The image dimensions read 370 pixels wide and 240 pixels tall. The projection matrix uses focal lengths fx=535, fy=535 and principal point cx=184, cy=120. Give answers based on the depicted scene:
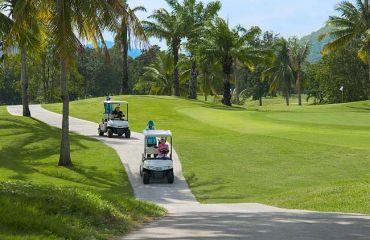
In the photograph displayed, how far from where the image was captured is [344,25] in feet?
175

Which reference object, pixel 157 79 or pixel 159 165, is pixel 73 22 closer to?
pixel 159 165

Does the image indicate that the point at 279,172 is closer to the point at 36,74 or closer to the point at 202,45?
the point at 202,45

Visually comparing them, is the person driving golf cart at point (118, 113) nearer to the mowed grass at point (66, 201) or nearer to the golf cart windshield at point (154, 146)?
the mowed grass at point (66, 201)

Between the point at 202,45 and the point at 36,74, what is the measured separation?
32724 mm

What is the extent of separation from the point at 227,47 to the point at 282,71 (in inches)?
1106

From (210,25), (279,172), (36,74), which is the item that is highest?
(210,25)

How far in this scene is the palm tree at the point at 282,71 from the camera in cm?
8081

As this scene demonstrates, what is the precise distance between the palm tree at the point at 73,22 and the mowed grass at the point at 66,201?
410 cm

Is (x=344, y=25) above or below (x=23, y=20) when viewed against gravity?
above

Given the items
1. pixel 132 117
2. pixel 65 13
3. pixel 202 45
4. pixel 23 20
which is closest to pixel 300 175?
pixel 65 13

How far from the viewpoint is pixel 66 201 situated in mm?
8875

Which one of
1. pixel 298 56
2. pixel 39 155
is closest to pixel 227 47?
pixel 298 56

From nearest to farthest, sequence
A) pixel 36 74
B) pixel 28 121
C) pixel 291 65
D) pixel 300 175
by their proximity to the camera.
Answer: pixel 300 175
pixel 28 121
pixel 36 74
pixel 291 65

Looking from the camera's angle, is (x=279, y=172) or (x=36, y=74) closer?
(x=279, y=172)
